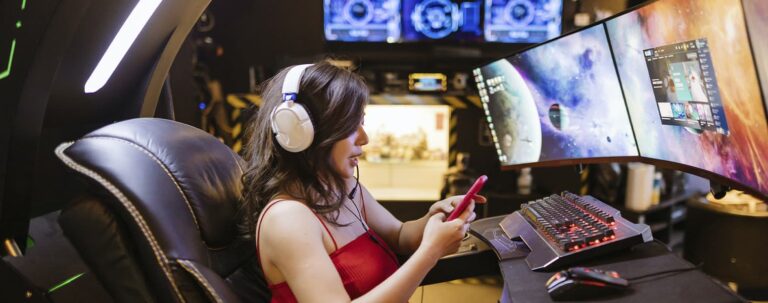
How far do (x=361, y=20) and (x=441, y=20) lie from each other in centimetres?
59

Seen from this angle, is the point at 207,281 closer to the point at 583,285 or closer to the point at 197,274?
the point at 197,274

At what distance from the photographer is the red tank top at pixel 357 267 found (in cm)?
117

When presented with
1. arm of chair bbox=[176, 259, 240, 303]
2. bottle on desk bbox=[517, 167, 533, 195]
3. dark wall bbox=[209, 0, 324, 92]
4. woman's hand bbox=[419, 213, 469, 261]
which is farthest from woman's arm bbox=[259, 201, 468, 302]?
dark wall bbox=[209, 0, 324, 92]

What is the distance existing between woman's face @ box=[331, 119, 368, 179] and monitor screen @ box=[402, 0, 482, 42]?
8.48 ft

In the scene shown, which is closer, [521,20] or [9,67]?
[9,67]

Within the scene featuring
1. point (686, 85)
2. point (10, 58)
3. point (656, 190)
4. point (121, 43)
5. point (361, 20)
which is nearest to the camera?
point (10, 58)

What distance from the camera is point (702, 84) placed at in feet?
3.74

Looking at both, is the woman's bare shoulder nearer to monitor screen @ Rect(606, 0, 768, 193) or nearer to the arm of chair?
the arm of chair

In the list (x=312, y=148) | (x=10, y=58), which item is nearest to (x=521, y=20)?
(x=312, y=148)

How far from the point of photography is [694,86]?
1.17m

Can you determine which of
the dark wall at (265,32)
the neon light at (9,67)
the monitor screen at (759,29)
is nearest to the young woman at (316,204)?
the neon light at (9,67)

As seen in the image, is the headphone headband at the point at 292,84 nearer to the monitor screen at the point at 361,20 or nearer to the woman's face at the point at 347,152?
the woman's face at the point at 347,152

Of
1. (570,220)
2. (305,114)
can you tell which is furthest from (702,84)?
(305,114)

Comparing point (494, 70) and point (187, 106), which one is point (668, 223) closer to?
point (494, 70)
